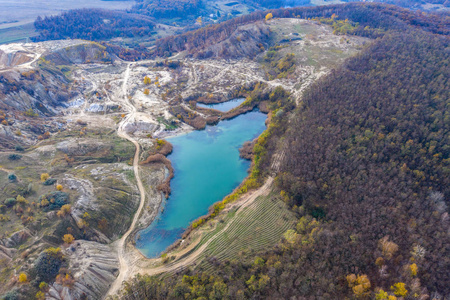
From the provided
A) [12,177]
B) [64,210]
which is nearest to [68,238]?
[64,210]

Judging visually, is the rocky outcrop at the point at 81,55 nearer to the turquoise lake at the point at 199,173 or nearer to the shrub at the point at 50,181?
the turquoise lake at the point at 199,173

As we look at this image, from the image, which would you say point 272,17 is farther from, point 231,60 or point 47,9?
point 47,9

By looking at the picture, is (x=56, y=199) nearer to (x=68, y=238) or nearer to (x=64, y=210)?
(x=64, y=210)

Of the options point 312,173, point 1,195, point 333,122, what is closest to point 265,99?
point 333,122

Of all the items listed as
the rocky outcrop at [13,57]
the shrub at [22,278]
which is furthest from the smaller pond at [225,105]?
the rocky outcrop at [13,57]

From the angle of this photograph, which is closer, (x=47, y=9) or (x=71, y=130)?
(x=71, y=130)

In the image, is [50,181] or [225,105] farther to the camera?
[225,105]

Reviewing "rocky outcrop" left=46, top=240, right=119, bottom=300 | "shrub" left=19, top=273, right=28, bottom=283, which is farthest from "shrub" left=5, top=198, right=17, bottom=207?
"shrub" left=19, top=273, right=28, bottom=283
